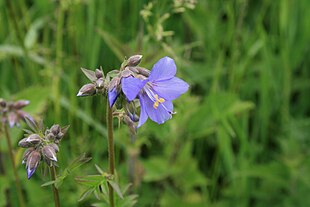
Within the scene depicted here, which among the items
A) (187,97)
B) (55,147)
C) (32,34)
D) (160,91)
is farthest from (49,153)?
(32,34)

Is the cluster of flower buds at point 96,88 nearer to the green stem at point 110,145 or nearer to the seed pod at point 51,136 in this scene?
the green stem at point 110,145

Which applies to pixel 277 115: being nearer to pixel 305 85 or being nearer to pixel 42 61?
pixel 305 85

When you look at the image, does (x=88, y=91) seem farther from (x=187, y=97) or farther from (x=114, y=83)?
(x=187, y=97)

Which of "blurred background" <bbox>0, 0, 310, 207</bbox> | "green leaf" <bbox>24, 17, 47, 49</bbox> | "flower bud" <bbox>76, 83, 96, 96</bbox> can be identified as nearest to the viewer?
"flower bud" <bbox>76, 83, 96, 96</bbox>

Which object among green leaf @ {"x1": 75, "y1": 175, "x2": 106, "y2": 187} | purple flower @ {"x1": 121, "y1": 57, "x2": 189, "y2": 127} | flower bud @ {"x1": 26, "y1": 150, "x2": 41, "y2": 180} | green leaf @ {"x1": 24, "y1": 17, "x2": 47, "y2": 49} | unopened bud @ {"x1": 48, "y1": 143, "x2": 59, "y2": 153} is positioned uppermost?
green leaf @ {"x1": 24, "y1": 17, "x2": 47, "y2": 49}

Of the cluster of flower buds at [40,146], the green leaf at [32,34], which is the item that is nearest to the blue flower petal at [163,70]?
the cluster of flower buds at [40,146]

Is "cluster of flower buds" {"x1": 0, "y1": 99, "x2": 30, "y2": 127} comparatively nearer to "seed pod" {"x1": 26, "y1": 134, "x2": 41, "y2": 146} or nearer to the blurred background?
the blurred background

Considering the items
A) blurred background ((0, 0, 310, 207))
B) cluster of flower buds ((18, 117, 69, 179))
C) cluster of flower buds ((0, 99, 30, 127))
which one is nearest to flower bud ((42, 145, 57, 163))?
cluster of flower buds ((18, 117, 69, 179))
